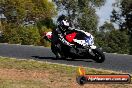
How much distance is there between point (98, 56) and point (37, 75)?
13.0ft

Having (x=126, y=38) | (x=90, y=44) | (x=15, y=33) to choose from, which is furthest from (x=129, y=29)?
(x=90, y=44)

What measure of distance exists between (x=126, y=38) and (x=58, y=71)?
3998cm

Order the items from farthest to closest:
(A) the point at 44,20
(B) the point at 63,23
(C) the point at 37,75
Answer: (A) the point at 44,20
(B) the point at 63,23
(C) the point at 37,75

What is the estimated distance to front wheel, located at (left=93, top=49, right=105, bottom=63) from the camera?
14.5 m

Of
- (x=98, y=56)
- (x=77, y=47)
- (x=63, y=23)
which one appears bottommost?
(x=98, y=56)

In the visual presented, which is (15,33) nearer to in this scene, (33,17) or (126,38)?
(33,17)

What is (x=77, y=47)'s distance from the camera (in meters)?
15.2

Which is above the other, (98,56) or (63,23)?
(63,23)

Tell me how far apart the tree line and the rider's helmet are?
2574cm

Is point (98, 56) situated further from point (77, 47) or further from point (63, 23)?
point (63, 23)

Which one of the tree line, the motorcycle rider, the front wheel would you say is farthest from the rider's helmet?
the tree line

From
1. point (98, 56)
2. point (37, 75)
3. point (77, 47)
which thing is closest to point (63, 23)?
point (77, 47)

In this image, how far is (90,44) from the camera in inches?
585

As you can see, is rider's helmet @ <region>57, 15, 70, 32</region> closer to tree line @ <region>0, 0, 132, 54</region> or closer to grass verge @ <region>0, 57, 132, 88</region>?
grass verge @ <region>0, 57, 132, 88</region>
